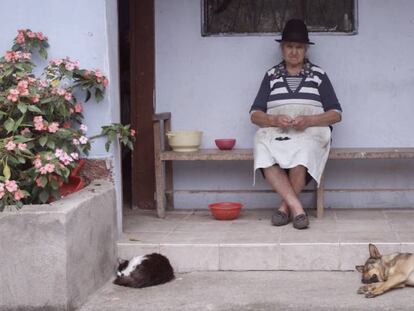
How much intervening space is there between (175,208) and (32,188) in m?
2.20

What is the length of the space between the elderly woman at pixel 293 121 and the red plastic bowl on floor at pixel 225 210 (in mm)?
357

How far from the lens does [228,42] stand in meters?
6.71

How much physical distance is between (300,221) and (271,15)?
196 cm

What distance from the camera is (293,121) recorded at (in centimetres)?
600

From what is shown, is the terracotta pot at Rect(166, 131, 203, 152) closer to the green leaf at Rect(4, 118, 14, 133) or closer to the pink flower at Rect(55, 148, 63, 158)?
the pink flower at Rect(55, 148, 63, 158)

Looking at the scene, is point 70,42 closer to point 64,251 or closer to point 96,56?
point 96,56

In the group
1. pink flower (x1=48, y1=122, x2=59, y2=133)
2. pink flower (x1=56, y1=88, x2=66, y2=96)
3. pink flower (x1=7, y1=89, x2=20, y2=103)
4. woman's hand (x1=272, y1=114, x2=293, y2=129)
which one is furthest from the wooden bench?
pink flower (x1=7, y1=89, x2=20, y2=103)

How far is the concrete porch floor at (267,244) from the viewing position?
208 inches

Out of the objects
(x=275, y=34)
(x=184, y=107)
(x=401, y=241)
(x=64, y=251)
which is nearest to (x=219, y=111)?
(x=184, y=107)

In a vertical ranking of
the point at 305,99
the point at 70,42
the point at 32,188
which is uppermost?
the point at 70,42

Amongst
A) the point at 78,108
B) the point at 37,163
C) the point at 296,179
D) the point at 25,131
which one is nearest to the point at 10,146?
the point at 37,163

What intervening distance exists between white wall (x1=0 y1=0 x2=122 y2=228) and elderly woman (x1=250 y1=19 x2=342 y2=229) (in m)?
1.32

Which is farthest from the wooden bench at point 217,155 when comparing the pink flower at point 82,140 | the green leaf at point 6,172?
the green leaf at point 6,172

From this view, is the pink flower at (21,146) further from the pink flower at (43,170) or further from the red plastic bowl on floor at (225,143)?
the red plastic bowl on floor at (225,143)
